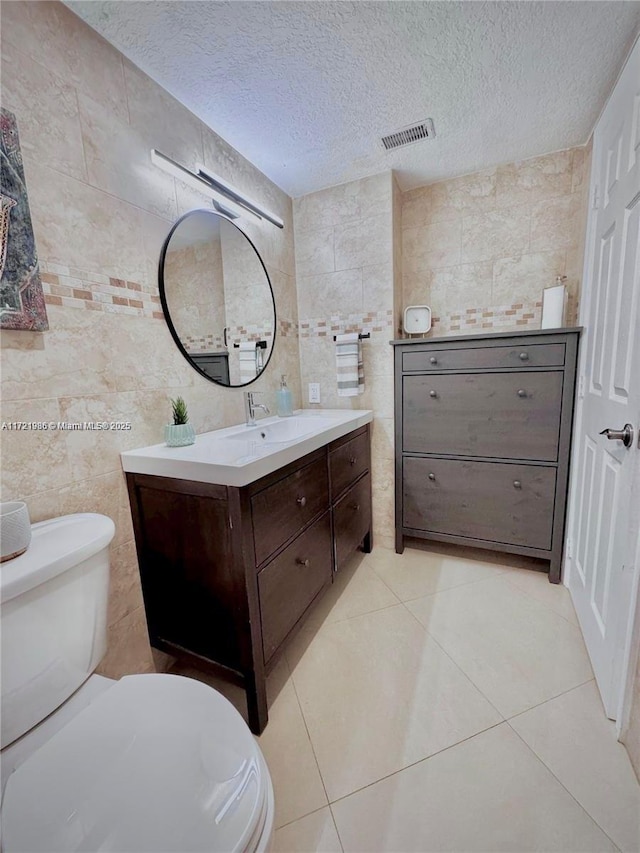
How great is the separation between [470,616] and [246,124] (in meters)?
2.41

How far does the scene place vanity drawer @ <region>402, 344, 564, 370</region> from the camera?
5.33 ft

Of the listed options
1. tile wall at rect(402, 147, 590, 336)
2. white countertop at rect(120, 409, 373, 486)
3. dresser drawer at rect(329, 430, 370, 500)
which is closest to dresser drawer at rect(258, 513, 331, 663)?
dresser drawer at rect(329, 430, 370, 500)

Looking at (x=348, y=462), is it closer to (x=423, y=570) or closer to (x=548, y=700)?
(x=423, y=570)

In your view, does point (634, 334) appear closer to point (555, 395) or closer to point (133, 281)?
point (555, 395)

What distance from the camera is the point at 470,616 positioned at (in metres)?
1.60

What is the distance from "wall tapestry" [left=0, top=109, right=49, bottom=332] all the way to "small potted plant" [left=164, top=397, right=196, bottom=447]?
0.47 metres

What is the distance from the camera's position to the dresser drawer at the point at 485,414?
1677 mm

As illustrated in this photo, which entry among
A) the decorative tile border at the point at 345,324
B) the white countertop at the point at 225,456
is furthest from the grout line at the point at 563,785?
the decorative tile border at the point at 345,324

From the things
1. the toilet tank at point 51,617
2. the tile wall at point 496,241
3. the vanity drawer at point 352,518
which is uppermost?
the tile wall at point 496,241

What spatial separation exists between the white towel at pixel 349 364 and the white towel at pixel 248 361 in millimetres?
489

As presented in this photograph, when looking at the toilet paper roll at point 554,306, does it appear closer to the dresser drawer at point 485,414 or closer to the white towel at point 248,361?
the dresser drawer at point 485,414

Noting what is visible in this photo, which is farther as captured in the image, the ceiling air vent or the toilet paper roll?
the toilet paper roll

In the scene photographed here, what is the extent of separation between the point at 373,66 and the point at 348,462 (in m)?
1.57

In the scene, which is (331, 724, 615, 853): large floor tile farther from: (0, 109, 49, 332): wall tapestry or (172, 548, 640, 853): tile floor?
(0, 109, 49, 332): wall tapestry
